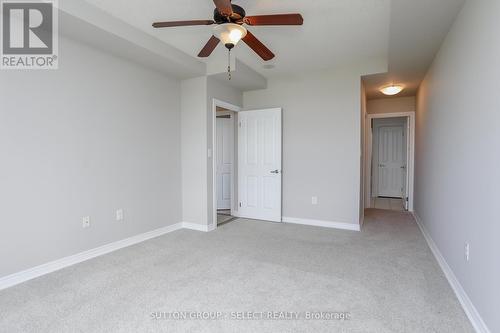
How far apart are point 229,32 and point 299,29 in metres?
1.19

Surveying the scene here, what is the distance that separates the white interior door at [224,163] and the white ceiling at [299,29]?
171 cm

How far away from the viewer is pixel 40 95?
2.53m

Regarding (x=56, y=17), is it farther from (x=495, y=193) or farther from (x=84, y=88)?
(x=495, y=193)

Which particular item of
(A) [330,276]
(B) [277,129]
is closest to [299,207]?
(B) [277,129]

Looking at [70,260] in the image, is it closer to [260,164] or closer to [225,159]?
[260,164]

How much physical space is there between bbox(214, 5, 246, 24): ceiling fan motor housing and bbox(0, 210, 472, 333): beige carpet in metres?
2.17

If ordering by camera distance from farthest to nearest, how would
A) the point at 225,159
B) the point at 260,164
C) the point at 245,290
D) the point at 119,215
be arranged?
the point at 225,159, the point at 260,164, the point at 119,215, the point at 245,290

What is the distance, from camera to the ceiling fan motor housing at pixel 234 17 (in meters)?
1.99

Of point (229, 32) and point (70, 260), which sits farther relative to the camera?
point (70, 260)

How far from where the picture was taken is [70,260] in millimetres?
2781

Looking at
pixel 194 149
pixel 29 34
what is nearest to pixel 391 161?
pixel 194 149

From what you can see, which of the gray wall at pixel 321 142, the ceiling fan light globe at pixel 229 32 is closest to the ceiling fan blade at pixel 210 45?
the ceiling fan light globe at pixel 229 32

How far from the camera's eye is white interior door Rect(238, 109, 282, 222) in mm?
4648

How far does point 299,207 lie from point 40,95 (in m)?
3.73
